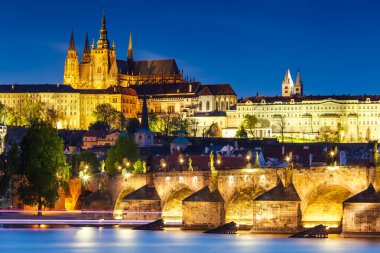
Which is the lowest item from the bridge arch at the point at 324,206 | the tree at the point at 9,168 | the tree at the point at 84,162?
the bridge arch at the point at 324,206

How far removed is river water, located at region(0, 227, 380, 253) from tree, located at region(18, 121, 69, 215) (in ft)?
18.1

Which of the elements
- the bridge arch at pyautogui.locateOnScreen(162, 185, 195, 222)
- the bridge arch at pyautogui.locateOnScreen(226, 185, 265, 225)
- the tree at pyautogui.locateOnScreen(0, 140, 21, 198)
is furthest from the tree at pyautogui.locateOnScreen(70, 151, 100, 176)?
the bridge arch at pyautogui.locateOnScreen(226, 185, 265, 225)

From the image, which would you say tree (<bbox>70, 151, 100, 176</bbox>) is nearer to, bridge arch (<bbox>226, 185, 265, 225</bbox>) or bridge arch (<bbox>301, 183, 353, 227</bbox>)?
bridge arch (<bbox>226, 185, 265, 225</bbox>)

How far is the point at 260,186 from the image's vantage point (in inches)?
2601

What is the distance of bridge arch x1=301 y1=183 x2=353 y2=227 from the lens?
61906 millimetres

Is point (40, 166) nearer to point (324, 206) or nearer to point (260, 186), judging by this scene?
point (260, 186)

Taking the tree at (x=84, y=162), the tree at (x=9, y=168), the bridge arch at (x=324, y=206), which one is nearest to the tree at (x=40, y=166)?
the tree at (x=9, y=168)

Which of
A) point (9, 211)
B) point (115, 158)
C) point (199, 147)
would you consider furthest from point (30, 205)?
point (199, 147)

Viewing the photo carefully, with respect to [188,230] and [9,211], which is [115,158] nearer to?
[9,211]

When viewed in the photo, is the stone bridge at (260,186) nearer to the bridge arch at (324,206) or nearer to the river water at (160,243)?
the bridge arch at (324,206)

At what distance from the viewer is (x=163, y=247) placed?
62.9 meters

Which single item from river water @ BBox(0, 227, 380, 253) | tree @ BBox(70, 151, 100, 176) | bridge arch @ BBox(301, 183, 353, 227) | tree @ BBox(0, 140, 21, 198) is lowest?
river water @ BBox(0, 227, 380, 253)

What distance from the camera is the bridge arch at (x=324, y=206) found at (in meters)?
61.9

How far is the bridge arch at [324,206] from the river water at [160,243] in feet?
7.18
